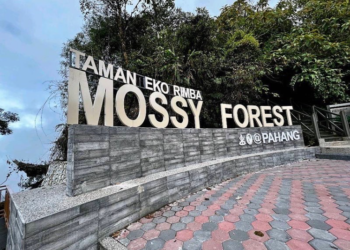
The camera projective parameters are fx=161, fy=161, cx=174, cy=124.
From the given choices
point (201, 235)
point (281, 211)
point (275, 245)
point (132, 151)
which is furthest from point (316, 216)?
point (132, 151)

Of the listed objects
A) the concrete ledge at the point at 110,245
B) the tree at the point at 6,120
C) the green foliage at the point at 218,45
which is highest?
the green foliage at the point at 218,45

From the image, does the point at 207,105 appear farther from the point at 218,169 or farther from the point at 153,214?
the point at 153,214

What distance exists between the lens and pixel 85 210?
1476 millimetres

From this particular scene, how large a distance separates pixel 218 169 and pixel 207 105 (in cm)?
310

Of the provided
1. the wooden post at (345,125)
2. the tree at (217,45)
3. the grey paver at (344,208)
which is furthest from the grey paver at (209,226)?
the wooden post at (345,125)

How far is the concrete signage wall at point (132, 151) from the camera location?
1.75 metres

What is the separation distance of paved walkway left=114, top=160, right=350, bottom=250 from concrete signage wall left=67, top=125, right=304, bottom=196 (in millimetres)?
632

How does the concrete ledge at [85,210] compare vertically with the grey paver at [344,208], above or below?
above

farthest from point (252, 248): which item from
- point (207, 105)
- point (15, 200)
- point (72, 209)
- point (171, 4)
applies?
point (171, 4)

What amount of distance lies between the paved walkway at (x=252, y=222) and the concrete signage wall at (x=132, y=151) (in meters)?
0.63

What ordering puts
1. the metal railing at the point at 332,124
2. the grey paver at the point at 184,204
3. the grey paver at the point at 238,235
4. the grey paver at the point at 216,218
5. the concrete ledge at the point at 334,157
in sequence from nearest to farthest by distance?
the grey paver at the point at 238,235
the grey paver at the point at 216,218
the grey paver at the point at 184,204
the concrete ledge at the point at 334,157
the metal railing at the point at 332,124

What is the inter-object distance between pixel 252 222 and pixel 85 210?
170 cm

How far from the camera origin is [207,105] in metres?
5.99

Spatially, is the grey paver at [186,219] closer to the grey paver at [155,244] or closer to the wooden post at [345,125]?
the grey paver at [155,244]
